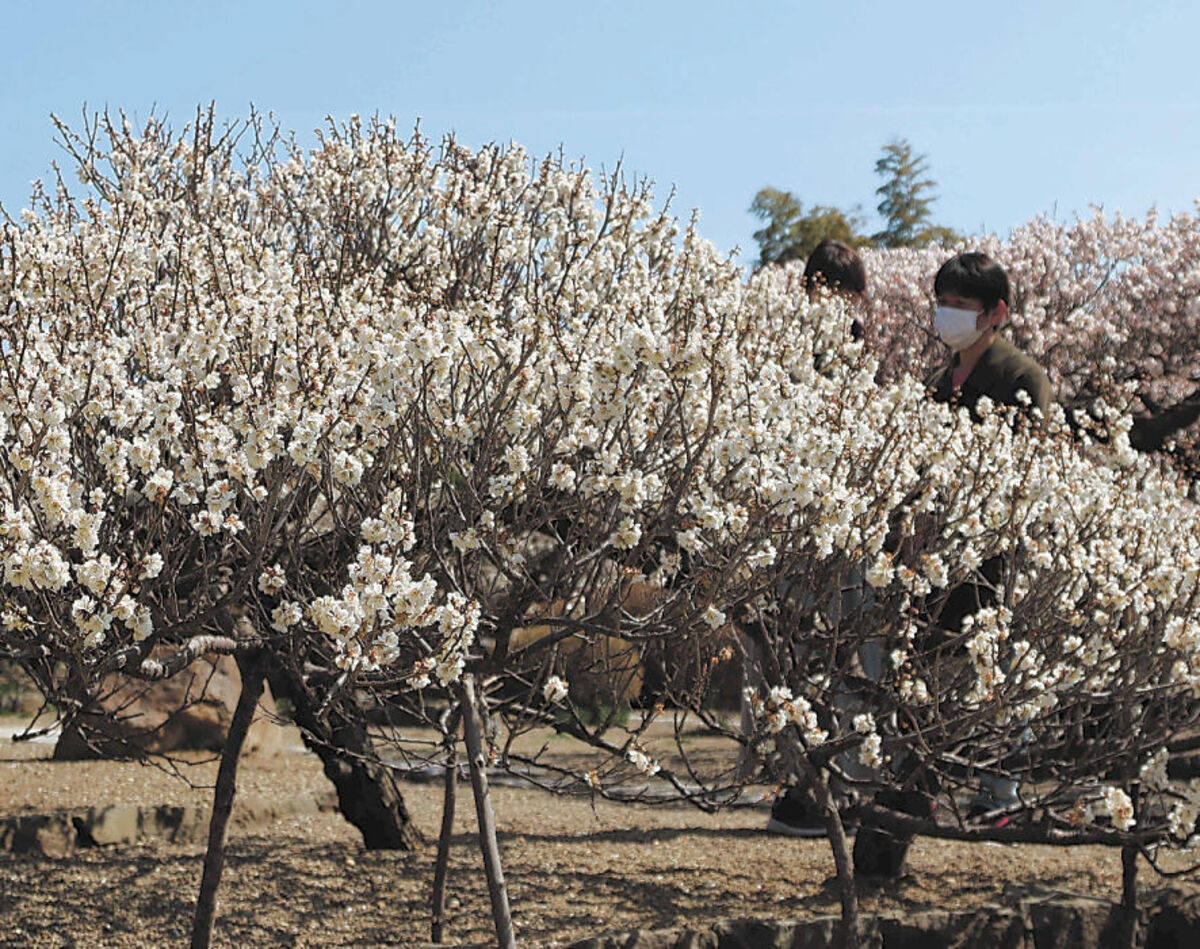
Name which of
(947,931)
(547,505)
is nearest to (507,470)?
(547,505)

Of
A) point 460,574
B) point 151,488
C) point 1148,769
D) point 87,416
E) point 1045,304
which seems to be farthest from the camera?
point 1045,304

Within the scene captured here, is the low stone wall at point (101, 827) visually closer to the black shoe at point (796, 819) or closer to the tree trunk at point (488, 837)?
the black shoe at point (796, 819)

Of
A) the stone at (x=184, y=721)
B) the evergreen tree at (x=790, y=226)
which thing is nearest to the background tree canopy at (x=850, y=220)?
the evergreen tree at (x=790, y=226)

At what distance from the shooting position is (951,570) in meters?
5.36

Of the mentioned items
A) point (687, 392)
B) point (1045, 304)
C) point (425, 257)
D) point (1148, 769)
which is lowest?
point (1148, 769)

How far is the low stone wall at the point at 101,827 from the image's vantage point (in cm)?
693

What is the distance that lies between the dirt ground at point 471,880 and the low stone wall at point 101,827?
97mm

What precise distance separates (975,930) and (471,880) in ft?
8.73

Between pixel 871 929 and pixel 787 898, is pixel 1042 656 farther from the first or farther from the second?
pixel 787 898

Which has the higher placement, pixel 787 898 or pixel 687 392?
pixel 687 392

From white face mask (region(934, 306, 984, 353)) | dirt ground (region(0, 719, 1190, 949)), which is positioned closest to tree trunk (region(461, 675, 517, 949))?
dirt ground (region(0, 719, 1190, 949))

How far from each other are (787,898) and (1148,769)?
187 centimetres

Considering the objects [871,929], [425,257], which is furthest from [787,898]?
[425,257]

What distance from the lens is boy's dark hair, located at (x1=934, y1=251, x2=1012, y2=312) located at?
21.1 ft
